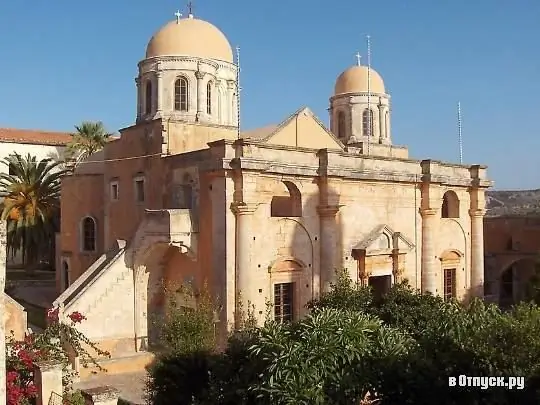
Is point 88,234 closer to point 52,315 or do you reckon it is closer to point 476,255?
point 52,315

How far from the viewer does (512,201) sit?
44.4 metres

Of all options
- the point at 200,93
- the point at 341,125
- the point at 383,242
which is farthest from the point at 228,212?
the point at 341,125

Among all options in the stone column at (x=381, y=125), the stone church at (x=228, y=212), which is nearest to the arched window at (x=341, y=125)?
the stone column at (x=381, y=125)

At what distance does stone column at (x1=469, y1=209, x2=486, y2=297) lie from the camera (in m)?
26.3

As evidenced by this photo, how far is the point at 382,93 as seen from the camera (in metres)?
33.8

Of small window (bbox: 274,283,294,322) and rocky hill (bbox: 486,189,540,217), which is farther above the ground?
rocky hill (bbox: 486,189,540,217)

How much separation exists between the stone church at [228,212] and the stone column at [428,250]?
4 cm

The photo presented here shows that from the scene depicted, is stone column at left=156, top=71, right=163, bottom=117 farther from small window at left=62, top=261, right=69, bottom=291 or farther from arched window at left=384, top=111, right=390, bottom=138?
arched window at left=384, top=111, right=390, bottom=138

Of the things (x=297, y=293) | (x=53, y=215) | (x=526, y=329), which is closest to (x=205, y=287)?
(x=297, y=293)

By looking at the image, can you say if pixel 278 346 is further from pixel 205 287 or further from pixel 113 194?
pixel 113 194

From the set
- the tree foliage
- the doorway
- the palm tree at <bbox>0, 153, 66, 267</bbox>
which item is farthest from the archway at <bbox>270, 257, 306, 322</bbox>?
the palm tree at <bbox>0, 153, 66, 267</bbox>

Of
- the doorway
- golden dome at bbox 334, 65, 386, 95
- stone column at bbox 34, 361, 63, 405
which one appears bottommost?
stone column at bbox 34, 361, 63, 405

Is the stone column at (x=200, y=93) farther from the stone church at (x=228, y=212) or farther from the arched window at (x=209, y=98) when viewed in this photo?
the arched window at (x=209, y=98)

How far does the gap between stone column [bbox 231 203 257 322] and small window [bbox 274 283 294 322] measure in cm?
145
